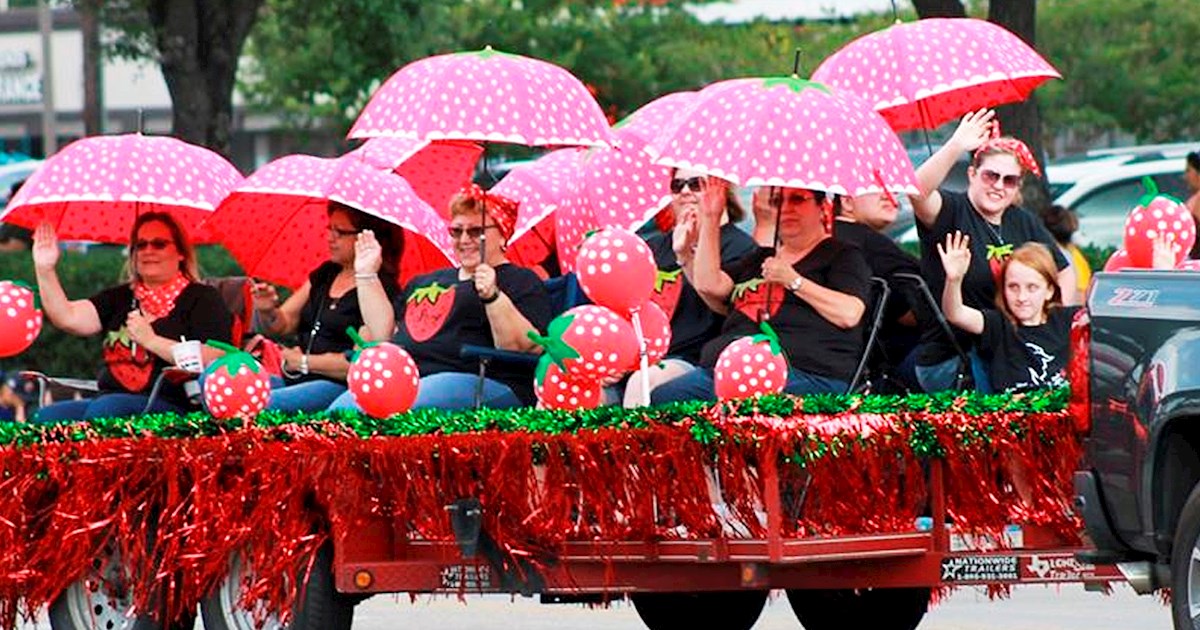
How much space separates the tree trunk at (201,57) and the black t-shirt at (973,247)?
12.8 meters

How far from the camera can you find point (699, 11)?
4219 cm

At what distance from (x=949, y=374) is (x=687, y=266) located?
4.13 feet

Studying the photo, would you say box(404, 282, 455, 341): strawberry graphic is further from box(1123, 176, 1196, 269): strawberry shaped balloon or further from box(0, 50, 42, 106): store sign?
box(0, 50, 42, 106): store sign

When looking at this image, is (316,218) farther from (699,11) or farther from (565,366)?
(699,11)

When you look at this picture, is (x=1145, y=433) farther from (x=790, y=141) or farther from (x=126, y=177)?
(x=126, y=177)


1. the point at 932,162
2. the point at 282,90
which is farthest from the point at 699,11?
the point at 932,162

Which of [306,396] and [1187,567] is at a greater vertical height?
[1187,567]

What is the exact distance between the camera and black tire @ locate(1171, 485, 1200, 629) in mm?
7855

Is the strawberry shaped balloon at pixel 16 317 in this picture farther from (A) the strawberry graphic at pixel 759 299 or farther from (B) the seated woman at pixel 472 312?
(A) the strawberry graphic at pixel 759 299

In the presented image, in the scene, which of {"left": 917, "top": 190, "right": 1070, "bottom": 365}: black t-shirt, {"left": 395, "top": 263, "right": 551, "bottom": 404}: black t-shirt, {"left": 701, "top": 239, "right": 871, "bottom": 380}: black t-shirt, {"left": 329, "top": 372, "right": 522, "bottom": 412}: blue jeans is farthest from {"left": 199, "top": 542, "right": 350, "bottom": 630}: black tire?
{"left": 917, "top": 190, "right": 1070, "bottom": 365}: black t-shirt

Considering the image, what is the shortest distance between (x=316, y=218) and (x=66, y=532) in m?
3.18

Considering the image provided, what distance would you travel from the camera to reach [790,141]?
8.91m

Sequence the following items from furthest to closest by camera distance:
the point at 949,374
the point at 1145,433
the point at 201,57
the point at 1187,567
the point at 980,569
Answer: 1. the point at 201,57
2. the point at 949,374
3. the point at 980,569
4. the point at 1145,433
5. the point at 1187,567

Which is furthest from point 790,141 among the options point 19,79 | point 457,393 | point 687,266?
point 19,79
